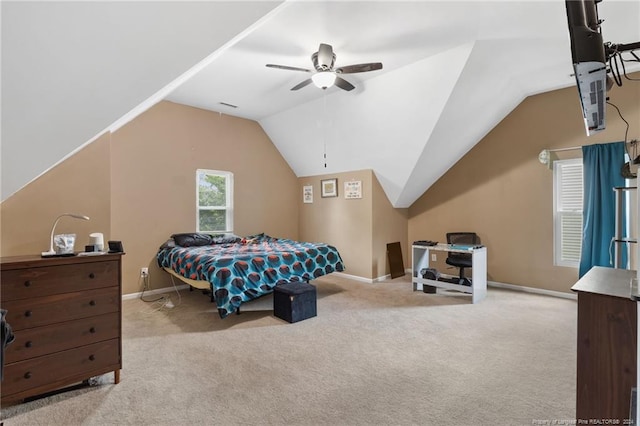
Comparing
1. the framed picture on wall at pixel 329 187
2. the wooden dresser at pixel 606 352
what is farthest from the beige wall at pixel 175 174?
the wooden dresser at pixel 606 352

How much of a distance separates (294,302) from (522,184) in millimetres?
3694

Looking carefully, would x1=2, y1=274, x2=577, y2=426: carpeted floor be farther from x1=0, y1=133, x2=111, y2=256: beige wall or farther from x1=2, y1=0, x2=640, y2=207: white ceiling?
x1=2, y1=0, x2=640, y2=207: white ceiling

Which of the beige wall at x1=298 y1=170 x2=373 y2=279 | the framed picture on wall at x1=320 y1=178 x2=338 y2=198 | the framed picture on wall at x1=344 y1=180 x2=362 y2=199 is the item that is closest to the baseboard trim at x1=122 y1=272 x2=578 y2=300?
the beige wall at x1=298 y1=170 x2=373 y2=279

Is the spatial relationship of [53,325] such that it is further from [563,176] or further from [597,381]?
[563,176]

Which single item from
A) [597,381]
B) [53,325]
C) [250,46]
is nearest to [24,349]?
[53,325]

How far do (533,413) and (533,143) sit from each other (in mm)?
3735

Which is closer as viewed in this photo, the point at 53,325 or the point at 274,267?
the point at 53,325

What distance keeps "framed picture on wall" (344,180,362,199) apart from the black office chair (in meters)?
1.62

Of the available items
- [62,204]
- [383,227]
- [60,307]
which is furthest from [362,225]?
[60,307]

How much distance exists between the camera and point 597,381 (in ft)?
4.62

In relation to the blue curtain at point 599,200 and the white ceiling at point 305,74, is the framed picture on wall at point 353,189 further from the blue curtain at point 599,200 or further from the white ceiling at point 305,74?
the blue curtain at point 599,200

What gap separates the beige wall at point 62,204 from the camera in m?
2.31

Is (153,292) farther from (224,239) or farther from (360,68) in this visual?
(360,68)

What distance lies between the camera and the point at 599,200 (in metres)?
3.65
